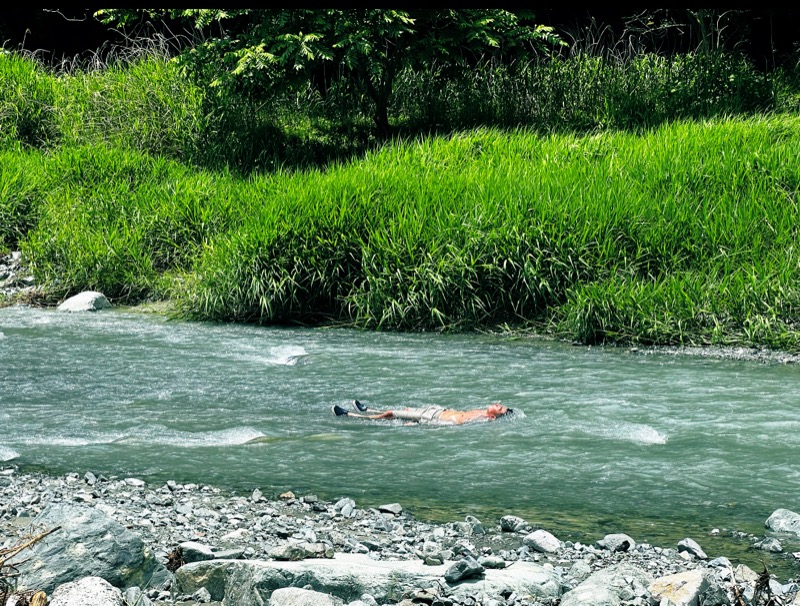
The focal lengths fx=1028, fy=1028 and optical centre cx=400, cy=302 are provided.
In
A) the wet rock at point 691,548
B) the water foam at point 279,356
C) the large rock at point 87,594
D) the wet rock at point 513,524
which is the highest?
the large rock at point 87,594

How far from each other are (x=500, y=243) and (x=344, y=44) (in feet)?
14.3

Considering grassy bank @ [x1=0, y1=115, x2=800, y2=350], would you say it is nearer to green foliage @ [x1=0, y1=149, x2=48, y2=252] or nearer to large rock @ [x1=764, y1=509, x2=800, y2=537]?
green foliage @ [x1=0, y1=149, x2=48, y2=252]

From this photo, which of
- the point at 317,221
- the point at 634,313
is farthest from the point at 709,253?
the point at 317,221

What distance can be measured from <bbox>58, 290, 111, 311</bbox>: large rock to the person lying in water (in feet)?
15.9

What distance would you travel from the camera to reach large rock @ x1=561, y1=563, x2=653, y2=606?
9.31 feet

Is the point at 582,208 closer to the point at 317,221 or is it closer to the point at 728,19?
the point at 317,221

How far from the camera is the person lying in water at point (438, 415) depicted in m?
5.62

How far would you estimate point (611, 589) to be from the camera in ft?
9.46

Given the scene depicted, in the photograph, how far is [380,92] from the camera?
1297cm

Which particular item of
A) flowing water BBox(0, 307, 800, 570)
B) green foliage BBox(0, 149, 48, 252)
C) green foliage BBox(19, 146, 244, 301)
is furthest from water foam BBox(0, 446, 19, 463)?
green foliage BBox(0, 149, 48, 252)

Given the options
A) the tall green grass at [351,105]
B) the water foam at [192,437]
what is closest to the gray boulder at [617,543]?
the water foam at [192,437]

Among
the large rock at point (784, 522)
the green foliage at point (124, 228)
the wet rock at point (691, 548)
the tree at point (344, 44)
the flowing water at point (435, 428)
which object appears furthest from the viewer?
the tree at point (344, 44)

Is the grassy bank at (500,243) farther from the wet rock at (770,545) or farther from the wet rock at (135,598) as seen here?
the wet rock at (135,598)

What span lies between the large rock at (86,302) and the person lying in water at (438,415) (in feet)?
15.9
